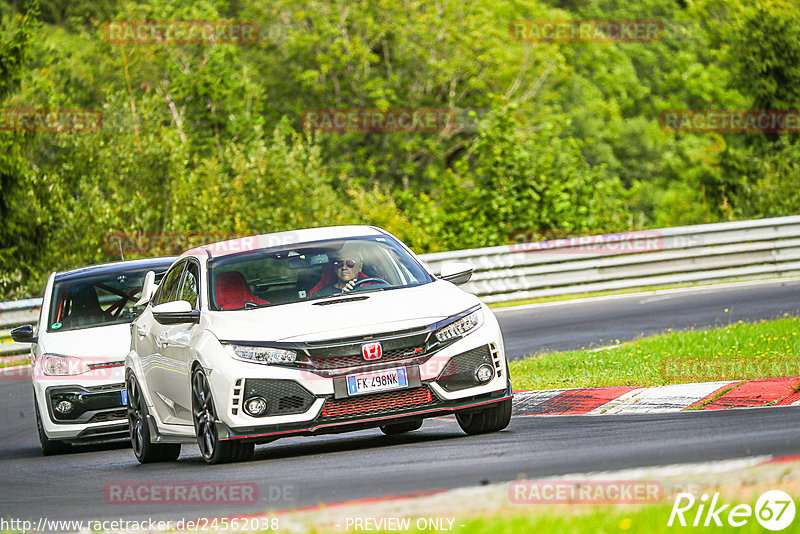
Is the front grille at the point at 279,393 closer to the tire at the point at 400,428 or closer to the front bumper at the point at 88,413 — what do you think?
the tire at the point at 400,428

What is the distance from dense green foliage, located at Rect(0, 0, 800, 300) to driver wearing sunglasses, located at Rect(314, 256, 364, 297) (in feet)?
56.6

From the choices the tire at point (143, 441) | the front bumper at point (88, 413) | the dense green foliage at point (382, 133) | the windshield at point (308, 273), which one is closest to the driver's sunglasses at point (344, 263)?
the windshield at point (308, 273)

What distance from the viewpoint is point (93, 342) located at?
12.7m

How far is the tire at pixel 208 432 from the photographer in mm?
9078

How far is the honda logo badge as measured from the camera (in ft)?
28.8

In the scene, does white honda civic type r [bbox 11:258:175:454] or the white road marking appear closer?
the white road marking

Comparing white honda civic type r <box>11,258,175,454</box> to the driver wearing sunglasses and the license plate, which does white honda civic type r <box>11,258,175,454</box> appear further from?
the license plate

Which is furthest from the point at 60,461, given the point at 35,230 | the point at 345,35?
the point at 345,35

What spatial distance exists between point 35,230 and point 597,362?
17.0 m

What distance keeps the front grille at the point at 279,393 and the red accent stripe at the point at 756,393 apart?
3.15m

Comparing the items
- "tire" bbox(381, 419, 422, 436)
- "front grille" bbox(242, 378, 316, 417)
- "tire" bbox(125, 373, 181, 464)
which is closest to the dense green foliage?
"tire" bbox(125, 373, 181, 464)

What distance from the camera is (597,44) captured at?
242 feet

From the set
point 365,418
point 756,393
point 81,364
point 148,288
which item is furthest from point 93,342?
point 756,393

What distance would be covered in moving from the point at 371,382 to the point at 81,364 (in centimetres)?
468
